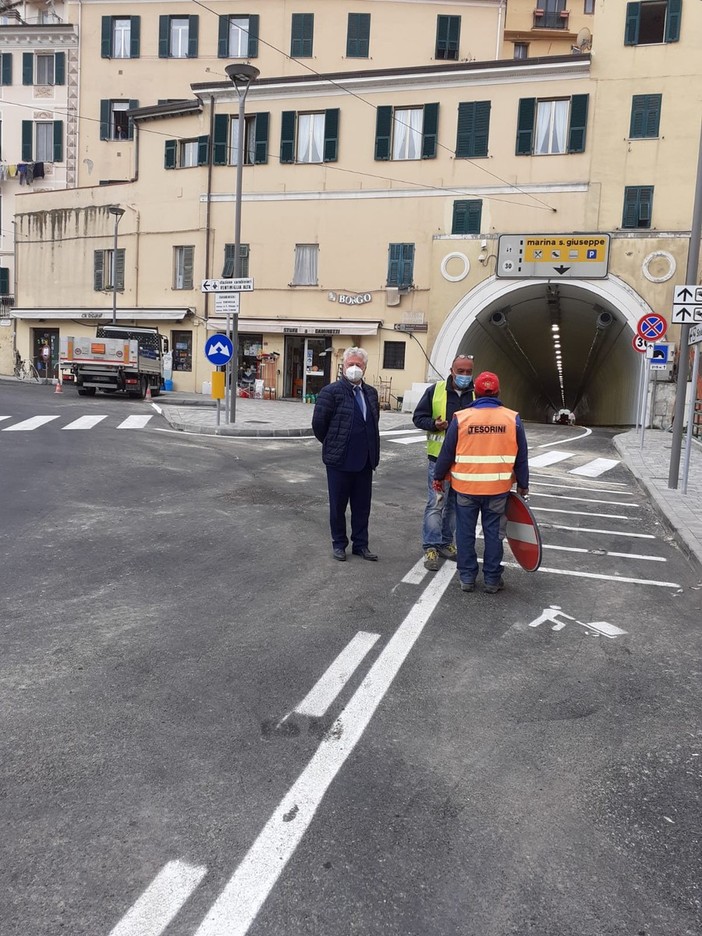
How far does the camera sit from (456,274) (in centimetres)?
2734

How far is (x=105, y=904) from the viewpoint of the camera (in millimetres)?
2420

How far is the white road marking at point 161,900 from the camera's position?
2326mm

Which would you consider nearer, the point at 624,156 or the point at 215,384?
the point at 215,384

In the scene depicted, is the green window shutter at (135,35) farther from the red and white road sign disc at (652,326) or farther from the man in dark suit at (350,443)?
the man in dark suit at (350,443)

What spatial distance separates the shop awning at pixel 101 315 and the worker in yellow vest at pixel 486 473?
27.0 meters

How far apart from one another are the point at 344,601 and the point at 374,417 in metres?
1.95

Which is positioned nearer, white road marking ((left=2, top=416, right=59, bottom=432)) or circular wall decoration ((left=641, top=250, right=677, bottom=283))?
white road marking ((left=2, top=416, right=59, bottom=432))

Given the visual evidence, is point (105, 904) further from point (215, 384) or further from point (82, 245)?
point (82, 245)

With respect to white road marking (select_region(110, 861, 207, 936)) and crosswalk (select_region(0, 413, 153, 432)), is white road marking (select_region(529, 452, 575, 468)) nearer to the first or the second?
crosswalk (select_region(0, 413, 153, 432))

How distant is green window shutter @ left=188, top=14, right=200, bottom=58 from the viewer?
3619 centimetres

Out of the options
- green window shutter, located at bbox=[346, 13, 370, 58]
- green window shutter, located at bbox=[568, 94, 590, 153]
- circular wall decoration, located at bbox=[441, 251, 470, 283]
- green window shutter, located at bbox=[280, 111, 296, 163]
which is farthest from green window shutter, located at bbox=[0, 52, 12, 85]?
green window shutter, located at bbox=[568, 94, 590, 153]

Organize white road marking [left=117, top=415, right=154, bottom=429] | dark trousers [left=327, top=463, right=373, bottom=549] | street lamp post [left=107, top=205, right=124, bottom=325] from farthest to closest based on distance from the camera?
street lamp post [left=107, top=205, right=124, bottom=325]
white road marking [left=117, top=415, right=154, bottom=429]
dark trousers [left=327, top=463, right=373, bottom=549]

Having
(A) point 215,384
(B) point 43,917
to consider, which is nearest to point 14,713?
(B) point 43,917

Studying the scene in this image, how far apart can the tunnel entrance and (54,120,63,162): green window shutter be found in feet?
79.8
